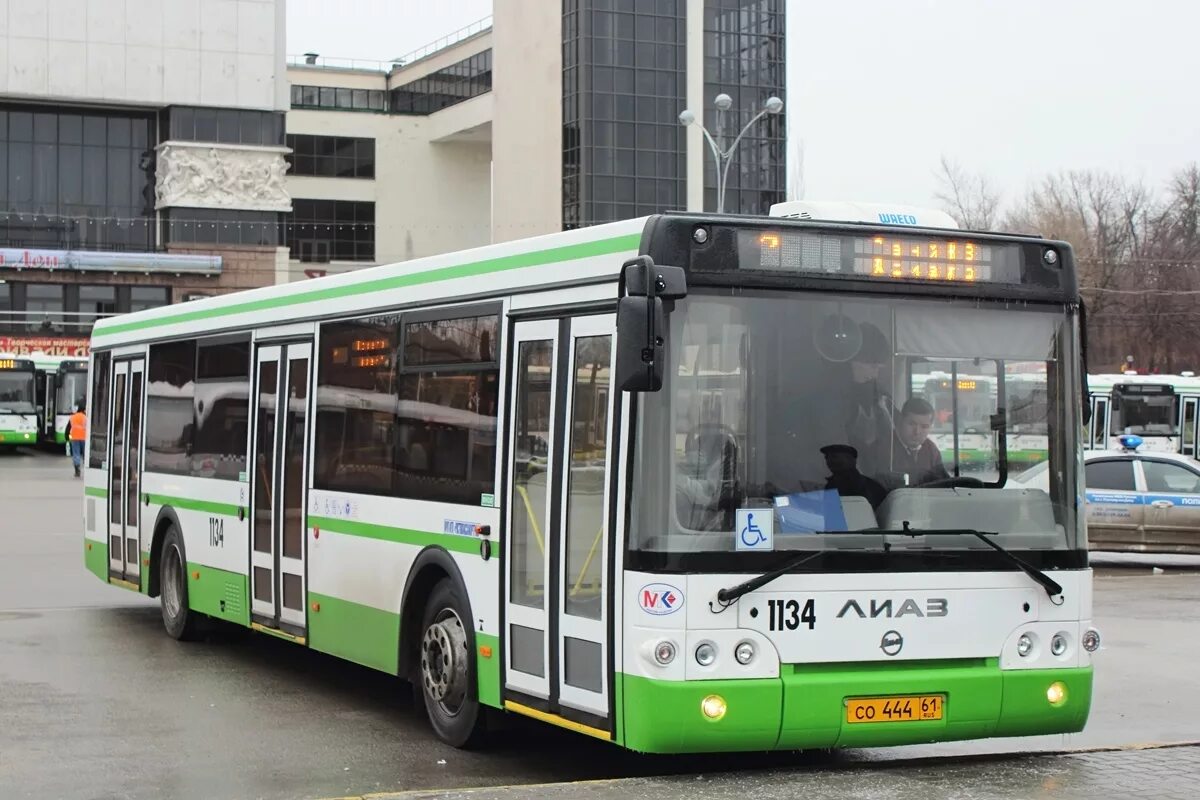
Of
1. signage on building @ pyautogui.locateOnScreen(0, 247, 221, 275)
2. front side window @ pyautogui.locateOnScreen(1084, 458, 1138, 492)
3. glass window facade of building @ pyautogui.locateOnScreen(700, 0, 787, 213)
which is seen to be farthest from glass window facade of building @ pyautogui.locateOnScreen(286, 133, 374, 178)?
front side window @ pyautogui.locateOnScreen(1084, 458, 1138, 492)

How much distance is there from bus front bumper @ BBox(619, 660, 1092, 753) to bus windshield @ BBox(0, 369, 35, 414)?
50.2m

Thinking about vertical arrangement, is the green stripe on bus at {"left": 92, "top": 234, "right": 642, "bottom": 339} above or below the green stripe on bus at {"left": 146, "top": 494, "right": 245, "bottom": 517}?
above

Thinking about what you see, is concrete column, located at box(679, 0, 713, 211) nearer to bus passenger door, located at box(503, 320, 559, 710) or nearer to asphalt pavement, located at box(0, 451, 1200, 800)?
asphalt pavement, located at box(0, 451, 1200, 800)

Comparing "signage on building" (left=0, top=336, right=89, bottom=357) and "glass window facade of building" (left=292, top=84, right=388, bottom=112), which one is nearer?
"signage on building" (left=0, top=336, right=89, bottom=357)

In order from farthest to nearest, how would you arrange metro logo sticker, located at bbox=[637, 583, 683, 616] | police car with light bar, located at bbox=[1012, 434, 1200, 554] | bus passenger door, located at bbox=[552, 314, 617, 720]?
police car with light bar, located at bbox=[1012, 434, 1200, 554] → bus passenger door, located at bbox=[552, 314, 617, 720] → metro logo sticker, located at bbox=[637, 583, 683, 616]

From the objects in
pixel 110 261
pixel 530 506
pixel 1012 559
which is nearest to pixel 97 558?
pixel 530 506

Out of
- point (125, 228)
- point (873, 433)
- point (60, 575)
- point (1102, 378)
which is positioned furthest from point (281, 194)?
point (873, 433)

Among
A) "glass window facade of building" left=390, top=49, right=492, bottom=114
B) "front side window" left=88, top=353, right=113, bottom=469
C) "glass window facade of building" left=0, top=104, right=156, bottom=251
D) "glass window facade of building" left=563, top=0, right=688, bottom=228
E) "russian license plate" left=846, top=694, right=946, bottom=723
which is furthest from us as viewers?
"glass window facade of building" left=390, top=49, right=492, bottom=114

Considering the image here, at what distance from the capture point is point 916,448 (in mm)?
8016

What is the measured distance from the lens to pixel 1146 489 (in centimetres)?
2178

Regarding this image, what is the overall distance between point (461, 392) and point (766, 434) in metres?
2.34

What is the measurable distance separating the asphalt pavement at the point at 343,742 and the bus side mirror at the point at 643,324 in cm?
179

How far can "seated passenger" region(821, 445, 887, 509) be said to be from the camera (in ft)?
25.8

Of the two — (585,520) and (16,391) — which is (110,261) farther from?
(585,520)
